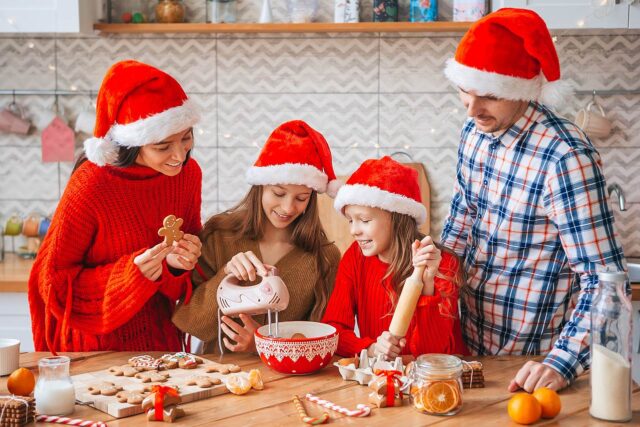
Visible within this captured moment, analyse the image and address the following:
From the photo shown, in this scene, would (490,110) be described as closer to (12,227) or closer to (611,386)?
(611,386)

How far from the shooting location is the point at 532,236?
1818 mm

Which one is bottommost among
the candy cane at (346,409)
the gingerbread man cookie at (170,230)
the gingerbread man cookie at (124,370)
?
the candy cane at (346,409)

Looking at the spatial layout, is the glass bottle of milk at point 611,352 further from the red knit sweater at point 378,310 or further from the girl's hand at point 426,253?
the red knit sweater at point 378,310

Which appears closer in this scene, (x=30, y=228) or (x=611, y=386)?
(x=611, y=386)

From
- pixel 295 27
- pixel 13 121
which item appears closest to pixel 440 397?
pixel 295 27

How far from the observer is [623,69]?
3.16 m

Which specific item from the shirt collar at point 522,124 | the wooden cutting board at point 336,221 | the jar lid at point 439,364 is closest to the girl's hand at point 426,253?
the jar lid at point 439,364

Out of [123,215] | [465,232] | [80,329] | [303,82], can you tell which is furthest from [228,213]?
[303,82]

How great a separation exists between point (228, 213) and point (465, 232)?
640 mm

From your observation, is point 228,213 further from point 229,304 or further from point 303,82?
point 303,82

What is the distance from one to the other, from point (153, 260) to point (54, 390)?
0.45m

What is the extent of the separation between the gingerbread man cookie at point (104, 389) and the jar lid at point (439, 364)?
1.89ft

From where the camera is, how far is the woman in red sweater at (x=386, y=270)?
6.08ft

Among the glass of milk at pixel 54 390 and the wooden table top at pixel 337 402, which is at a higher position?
the glass of milk at pixel 54 390
